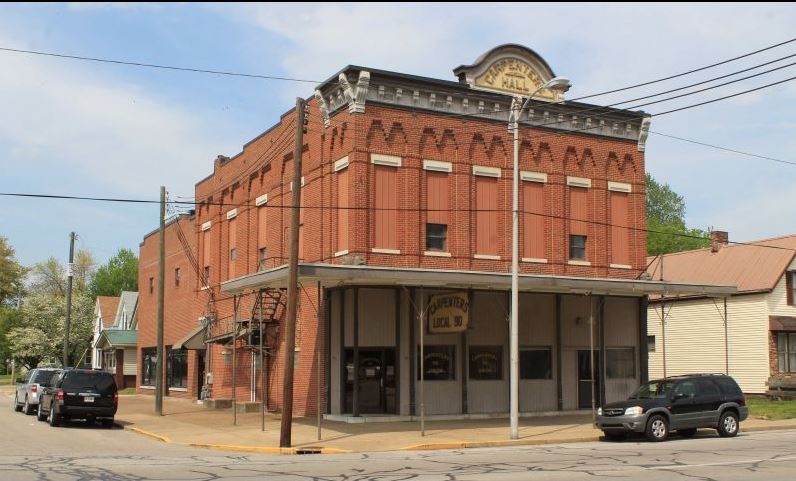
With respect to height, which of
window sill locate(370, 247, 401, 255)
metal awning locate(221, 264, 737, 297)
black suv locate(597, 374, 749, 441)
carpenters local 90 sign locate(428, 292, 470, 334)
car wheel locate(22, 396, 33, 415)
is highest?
window sill locate(370, 247, 401, 255)

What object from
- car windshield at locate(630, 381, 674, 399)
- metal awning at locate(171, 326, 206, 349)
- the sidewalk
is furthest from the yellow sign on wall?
metal awning at locate(171, 326, 206, 349)

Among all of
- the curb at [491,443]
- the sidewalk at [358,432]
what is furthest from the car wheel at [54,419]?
the curb at [491,443]

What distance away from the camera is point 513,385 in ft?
75.4

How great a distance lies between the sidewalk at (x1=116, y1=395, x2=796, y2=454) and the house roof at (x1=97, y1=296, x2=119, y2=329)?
40.2 meters

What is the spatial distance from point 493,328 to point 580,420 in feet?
13.3

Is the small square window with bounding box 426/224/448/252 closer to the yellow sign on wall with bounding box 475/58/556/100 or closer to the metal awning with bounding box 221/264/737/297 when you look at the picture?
the metal awning with bounding box 221/264/737/297

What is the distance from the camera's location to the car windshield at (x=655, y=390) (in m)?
23.0

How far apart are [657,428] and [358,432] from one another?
7850mm

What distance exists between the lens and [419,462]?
59.2 ft

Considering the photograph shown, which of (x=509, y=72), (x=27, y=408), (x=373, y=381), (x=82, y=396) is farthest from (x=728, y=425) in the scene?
(x=27, y=408)

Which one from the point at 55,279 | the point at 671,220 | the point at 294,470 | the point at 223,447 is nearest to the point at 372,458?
the point at 294,470

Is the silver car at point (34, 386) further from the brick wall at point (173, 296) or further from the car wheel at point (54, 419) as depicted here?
the brick wall at point (173, 296)

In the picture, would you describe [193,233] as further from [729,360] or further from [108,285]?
[108,285]

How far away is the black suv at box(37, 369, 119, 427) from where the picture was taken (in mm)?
27125
